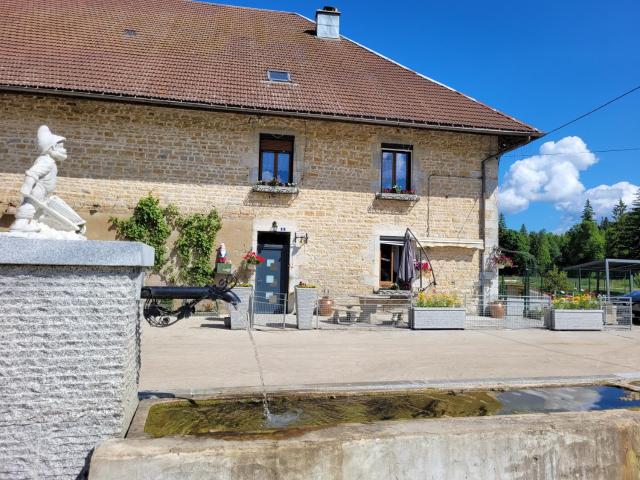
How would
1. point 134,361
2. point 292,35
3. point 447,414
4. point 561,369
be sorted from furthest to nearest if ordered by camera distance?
point 292,35, point 561,369, point 447,414, point 134,361

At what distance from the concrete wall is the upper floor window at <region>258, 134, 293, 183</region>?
391 inches

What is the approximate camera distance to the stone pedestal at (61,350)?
210 cm

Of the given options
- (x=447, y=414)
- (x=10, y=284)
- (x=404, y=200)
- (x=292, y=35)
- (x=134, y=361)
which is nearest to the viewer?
(x=10, y=284)

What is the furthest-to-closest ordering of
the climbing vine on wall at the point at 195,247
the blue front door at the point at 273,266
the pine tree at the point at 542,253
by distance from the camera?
the pine tree at the point at 542,253
the blue front door at the point at 273,266
the climbing vine on wall at the point at 195,247

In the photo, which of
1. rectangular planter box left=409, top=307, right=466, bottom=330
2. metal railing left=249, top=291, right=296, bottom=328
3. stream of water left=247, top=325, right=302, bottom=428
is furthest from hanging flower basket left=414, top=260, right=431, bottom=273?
stream of water left=247, top=325, right=302, bottom=428

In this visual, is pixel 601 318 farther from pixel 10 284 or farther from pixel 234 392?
pixel 10 284

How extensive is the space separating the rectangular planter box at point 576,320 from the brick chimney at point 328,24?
456 inches

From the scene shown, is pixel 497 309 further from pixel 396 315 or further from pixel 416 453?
pixel 416 453

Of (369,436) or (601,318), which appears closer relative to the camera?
(369,436)

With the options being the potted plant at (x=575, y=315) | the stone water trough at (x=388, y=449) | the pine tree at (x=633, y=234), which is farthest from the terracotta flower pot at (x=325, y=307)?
the pine tree at (x=633, y=234)

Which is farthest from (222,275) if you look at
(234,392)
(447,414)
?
(447,414)

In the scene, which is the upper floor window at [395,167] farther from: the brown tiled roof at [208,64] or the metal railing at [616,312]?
the metal railing at [616,312]

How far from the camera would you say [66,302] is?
219 centimetres

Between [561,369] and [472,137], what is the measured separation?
853cm
